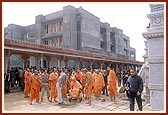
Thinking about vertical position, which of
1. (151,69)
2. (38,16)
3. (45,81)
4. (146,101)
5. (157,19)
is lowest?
(146,101)

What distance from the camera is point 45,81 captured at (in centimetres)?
930

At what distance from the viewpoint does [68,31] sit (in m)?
26.9

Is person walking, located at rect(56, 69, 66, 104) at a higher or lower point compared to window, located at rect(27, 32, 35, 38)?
lower

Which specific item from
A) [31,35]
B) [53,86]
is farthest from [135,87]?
[31,35]

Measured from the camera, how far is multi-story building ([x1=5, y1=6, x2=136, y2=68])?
27.0 metres

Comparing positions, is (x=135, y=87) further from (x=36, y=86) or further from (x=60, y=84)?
(x=36, y=86)

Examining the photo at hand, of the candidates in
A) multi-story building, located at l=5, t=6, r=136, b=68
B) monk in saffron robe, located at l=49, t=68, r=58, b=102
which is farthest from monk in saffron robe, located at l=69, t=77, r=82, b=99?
multi-story building, located at l=5, t=6, r=136, b=68

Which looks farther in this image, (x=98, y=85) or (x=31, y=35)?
(x=31, y=35)

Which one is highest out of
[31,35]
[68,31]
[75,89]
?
[31,35]

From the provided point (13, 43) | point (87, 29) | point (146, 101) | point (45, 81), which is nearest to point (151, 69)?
point (146, 101)

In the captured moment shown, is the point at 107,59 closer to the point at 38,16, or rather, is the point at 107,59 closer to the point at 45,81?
the point at 38,16

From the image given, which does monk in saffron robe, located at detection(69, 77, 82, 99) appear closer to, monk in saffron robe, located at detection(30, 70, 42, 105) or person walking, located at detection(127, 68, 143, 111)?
monk in saffron robe, located at detection(30, 70, 42, 105)

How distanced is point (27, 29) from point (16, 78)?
20666mm

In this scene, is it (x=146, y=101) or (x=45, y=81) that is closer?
(x=146, y=101)
